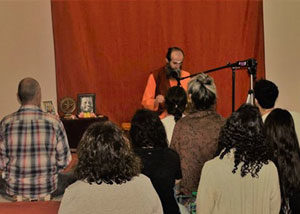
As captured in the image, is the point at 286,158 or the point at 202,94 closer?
the point at 286,158

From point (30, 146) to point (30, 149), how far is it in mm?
18

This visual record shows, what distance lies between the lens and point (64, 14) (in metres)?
4.91

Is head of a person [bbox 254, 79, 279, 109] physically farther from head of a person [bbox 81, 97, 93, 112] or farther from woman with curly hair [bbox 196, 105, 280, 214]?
head of a person [bbox 81, 97, 93, 112]

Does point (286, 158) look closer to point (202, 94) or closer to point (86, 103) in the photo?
point (202, 94)

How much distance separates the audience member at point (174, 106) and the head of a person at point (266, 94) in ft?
1.44

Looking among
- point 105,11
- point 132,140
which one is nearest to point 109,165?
point 132,140

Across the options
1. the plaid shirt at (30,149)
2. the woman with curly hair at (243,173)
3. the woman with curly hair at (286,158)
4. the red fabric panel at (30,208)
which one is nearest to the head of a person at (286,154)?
the woman with curly hair at (286,158)

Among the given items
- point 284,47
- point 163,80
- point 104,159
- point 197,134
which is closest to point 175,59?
point 163,80

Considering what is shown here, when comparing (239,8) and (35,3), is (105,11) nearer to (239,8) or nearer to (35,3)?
(35,3)

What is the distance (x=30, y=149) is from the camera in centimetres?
286

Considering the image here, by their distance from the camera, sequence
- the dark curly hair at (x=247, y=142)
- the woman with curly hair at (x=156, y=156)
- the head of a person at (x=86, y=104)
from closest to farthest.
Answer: the dark curly hair at (x=247, y=142)
the woman with curly hair at (x=156, y=156)
the head of a person at (x=86, y=104)

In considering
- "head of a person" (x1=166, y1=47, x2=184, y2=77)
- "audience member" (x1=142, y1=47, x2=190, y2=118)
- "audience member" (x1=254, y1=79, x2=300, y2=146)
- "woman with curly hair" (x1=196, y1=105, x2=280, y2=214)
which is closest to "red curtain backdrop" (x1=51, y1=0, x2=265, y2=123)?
"audience member" (x1=142, y1=47, x2=190, y2=118)

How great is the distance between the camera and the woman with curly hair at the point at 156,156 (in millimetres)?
2266

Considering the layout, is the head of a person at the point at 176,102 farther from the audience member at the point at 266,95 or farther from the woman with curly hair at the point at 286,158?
the woman with curly hair at the point at 286,158
